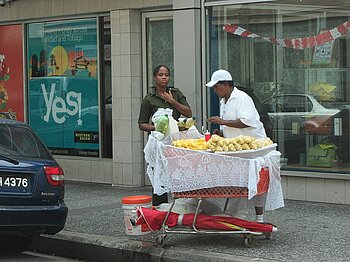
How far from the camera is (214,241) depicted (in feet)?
28.9

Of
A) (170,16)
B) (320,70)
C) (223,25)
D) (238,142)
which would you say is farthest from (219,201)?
(170,16)

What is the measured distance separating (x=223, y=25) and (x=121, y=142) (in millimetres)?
→ 2637

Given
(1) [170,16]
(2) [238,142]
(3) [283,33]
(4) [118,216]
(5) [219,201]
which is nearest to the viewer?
(2) [238,142]

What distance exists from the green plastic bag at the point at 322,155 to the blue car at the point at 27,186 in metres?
4.13

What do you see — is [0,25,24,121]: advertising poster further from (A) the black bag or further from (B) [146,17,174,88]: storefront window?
(A) the black bag

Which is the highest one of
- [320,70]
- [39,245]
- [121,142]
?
[320,70]

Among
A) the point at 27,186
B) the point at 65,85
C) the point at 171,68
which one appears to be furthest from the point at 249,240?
the point at 65,85

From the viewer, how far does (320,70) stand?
1132 centimetres

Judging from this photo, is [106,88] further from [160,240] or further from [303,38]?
[160,240]

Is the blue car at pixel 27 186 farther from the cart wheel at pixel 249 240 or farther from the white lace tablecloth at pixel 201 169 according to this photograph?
the cart wheel at pixel 249 240

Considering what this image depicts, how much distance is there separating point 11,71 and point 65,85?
1509mm

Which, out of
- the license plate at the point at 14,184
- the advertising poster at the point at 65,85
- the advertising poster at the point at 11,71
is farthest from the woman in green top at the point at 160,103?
the advertising poster at the point at 11,71

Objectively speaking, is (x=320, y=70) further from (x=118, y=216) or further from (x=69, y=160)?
(x=69, y=160)

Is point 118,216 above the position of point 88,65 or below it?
below
